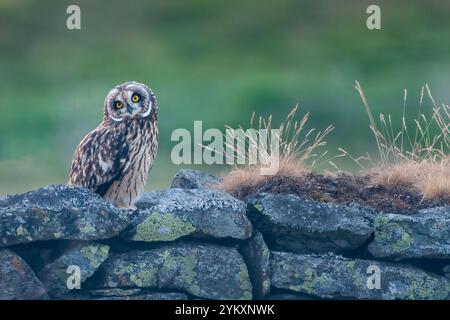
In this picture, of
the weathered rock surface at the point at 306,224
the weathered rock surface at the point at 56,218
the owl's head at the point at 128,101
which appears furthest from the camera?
the owl's head at the point at 128,101

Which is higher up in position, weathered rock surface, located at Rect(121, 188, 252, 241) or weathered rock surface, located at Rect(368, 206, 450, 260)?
weathered rock surface, located at Rect(121, 188, 252, 241)

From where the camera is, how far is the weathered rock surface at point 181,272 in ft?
32.7

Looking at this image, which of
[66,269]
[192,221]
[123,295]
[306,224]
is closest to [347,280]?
[306,224]

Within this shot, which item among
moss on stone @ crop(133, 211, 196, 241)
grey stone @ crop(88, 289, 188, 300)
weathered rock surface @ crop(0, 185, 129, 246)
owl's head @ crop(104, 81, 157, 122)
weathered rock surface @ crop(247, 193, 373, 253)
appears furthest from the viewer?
owl's head @ crop(104, 81, 157, 122)

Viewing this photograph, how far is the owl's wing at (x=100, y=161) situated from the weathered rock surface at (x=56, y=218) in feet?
4.85

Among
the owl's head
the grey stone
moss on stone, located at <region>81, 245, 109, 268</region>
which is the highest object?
the owl's head

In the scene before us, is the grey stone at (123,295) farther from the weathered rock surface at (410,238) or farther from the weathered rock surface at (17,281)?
the weathered rock surface at (410,238)

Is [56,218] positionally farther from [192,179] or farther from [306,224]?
[192,179]

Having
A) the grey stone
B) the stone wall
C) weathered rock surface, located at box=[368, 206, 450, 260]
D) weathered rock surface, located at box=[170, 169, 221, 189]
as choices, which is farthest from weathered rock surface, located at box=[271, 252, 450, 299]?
weathered rock surface, located at box=[170, 169, 221, 189]

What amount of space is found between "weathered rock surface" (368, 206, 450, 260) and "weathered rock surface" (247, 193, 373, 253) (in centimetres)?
15

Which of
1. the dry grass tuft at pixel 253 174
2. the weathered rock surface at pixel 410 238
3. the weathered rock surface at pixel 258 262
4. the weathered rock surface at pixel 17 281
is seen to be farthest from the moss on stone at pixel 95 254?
the weathered rock surface at pixel 410 238

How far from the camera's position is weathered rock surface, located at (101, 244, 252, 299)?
995cm

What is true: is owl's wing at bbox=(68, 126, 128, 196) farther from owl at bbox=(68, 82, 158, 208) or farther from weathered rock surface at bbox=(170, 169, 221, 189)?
weathered rock surface at bbox=(170, 169, 221, 189)

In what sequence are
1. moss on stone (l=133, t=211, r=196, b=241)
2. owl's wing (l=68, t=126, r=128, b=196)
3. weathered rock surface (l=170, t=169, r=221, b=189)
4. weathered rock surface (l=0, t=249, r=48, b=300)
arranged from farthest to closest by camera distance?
weathered rock surface (l=170, t=169, r=221, b=189) → owl's wing (l=68, t=126, r=128, b=196) → moss on stone (l=133, t=211, r=196, b=241) → weathered rock surface (l=0, t=249, r=48, b=300)
